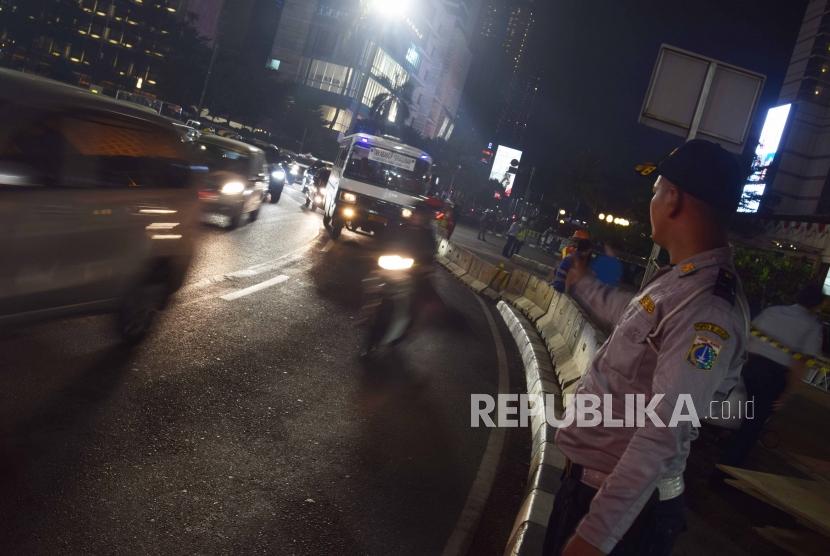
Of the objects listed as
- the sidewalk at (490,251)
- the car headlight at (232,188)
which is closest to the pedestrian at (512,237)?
the sidewalk at (490,251)

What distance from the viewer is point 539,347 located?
408 inches

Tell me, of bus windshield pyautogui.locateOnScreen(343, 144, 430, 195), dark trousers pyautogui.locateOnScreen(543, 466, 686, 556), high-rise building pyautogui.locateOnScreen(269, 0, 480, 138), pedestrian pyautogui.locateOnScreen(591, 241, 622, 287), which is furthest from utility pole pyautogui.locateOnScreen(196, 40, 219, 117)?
dark trousers pyautogui.locateOnScreen(543, 466, 686, 556)

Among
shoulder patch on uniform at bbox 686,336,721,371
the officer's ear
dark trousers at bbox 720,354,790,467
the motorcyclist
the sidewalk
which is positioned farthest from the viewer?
the sidewalk

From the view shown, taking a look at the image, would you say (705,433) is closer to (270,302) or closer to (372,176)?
(270,302)

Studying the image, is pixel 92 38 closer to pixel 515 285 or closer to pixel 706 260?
pixel 515 285

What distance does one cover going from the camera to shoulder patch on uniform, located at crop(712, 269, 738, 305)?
1.97 meters

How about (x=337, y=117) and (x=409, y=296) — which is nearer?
(x=409, y=296)

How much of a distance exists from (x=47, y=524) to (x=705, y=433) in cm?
721

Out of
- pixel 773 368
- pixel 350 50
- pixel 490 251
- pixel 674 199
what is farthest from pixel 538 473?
pixel 350 50

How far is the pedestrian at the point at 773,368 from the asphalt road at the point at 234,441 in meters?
2.13

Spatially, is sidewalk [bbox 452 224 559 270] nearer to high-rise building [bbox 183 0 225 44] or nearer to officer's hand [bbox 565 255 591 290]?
Answer: officer's hand [bbox 565 255 591 290]

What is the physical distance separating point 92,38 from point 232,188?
114502 millimetres

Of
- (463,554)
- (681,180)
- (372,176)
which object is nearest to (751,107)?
(463,554)

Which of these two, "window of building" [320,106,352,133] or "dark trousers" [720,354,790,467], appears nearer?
"dark trousers" [720,354,790,467]
